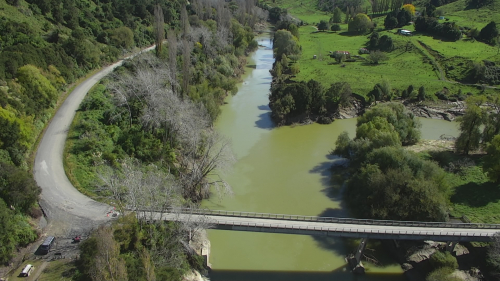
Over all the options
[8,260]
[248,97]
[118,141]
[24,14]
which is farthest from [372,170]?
[24,14]

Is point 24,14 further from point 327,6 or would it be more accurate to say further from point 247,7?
point 327,6

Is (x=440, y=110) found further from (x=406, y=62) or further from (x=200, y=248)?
(x=200, y=248)

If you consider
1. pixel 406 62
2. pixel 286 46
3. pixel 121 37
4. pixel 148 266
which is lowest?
pixel 148 266

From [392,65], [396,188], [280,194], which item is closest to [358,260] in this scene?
[396,188]

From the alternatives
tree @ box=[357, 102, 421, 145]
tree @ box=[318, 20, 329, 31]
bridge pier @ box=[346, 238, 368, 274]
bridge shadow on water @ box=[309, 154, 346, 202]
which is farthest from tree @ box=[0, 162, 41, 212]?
tree @ box=[318, 20, 329, 31]

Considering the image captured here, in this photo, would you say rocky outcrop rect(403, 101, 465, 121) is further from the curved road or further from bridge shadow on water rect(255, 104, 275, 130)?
the curved road

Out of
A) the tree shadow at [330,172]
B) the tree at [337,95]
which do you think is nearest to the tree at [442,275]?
the tree shadow at [330,172]
